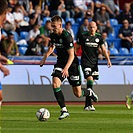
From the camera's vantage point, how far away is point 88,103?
16.6 m

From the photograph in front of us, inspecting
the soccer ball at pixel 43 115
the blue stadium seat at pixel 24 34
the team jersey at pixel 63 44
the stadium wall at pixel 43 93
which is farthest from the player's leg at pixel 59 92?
the blue stadium seat at pixel 24 34

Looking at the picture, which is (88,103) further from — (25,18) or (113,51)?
(25,18)

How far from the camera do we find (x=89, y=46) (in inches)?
667

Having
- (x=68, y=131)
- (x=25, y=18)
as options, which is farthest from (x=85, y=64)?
(x=25, y=18)

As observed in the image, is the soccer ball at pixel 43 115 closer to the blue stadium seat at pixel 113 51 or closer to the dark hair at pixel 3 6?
the dark hair at pixel 3 6

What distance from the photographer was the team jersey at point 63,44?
45.2 ft

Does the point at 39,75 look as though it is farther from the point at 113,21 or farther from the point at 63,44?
the point at 63,44

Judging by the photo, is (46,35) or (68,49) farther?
(46,35)

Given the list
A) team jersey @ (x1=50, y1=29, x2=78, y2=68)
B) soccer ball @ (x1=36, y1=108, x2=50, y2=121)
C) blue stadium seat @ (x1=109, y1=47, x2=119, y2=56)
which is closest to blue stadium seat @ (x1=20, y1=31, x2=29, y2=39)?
blue stadium seat @ (x1=109, y1=47, x2=119, y2=56)

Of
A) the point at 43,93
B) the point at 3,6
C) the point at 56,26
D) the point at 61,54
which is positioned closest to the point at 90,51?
the point at 61,54

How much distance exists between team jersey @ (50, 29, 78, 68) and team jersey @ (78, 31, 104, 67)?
2.87 m

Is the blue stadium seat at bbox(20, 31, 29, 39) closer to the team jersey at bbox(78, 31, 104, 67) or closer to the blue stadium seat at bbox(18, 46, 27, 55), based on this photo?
the blue stadium seat at bbox(18, 46, 27, 55)

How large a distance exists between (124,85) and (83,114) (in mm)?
6358

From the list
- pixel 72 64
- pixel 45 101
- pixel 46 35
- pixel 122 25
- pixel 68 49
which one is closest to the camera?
pixel 68 49
